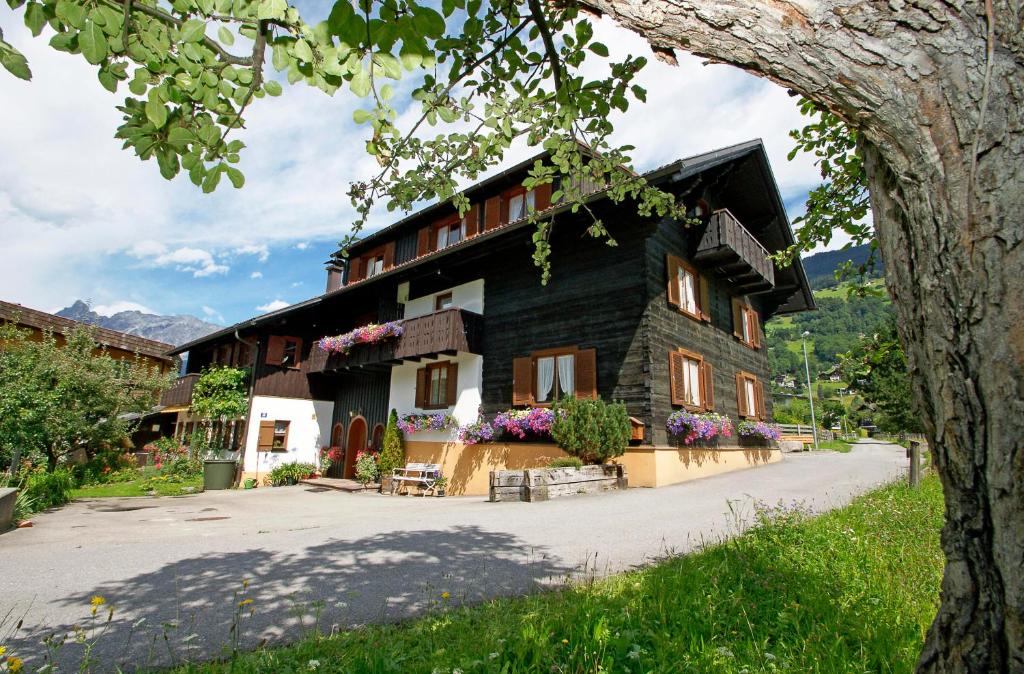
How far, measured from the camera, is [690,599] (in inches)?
145

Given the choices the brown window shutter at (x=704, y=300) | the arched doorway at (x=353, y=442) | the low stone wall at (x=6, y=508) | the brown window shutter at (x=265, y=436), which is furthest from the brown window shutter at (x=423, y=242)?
the low stone wall at (x=6, y=508)

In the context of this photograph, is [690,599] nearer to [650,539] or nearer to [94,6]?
[650,539]

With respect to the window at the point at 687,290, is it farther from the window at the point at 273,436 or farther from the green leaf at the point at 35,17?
the window at the point at 273,436

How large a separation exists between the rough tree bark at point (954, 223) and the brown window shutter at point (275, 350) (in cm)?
2173

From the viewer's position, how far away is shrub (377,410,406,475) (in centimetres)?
1669

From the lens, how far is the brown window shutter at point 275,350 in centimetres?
2088

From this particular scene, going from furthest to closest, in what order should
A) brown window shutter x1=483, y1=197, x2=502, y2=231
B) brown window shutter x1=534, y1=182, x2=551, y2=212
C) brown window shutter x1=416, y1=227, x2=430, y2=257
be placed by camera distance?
brown window shutter x1=416, y1=227, x2=430, y2=257 < brown window shutter x1=483, y1=197, x2=502, y2=231 < brown window shutter x1=534, y1=182, x2=551, y2=212

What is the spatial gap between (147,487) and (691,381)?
17.0m

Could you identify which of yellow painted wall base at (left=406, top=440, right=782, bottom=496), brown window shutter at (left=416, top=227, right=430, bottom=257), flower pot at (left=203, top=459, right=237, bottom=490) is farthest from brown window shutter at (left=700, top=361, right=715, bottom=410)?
flower pot at (left=203, top=459, right=237, bottom=490)

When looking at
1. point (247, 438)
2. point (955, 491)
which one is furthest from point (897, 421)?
point (955, 491)

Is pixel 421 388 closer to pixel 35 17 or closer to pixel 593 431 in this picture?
pixel 593 431

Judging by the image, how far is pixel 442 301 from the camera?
18422mm

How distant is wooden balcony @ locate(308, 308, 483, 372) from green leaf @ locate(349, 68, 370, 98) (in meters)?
13.5

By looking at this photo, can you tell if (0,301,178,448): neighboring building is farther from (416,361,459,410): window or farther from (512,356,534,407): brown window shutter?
(512,356,534,407): brown window shutter
